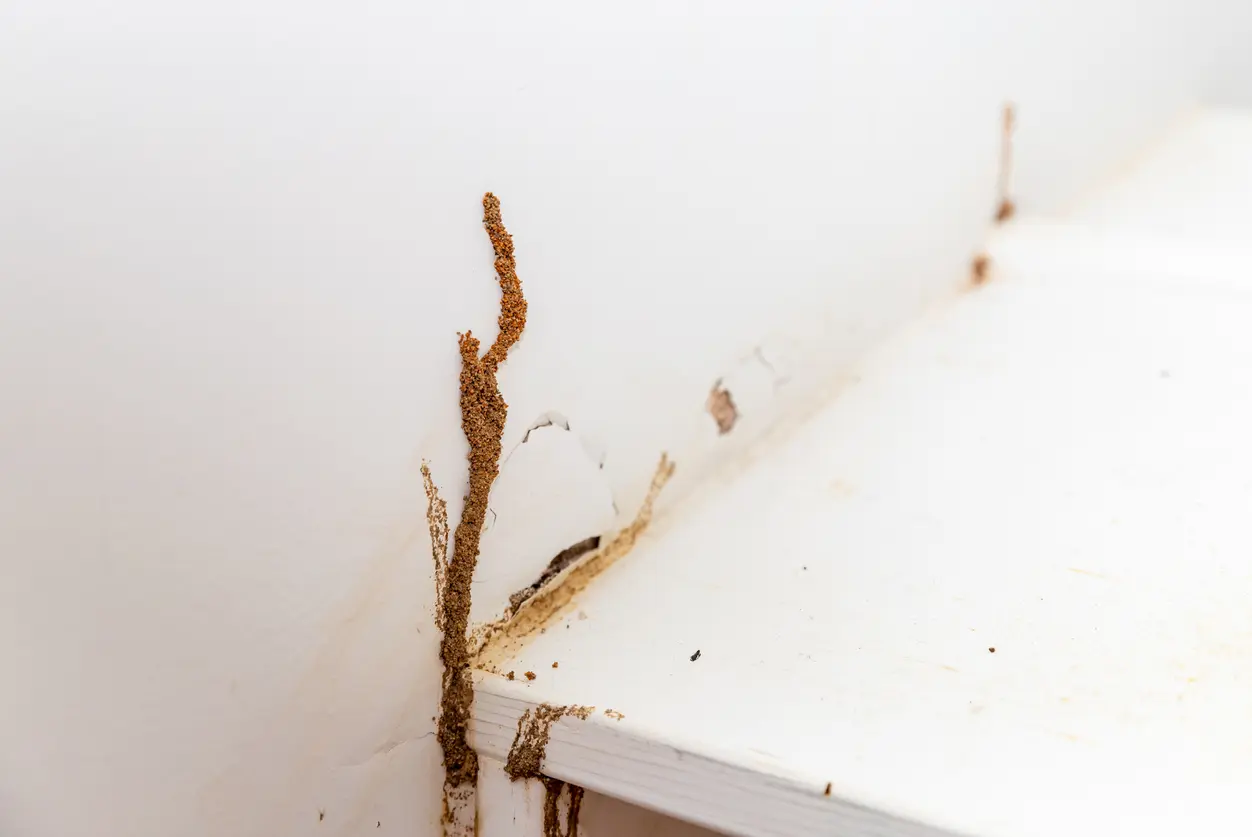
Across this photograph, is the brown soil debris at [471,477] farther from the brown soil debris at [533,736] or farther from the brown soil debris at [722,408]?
the brown soil debris at [722,408]

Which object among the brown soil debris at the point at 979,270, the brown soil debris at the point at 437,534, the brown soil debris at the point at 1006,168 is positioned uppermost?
the brown soil debris at the point at 1006,168

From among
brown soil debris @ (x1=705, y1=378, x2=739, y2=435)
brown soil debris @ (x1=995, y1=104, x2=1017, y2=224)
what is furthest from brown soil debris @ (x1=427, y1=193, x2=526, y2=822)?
brown soil debris @ (x1=995, y1=104, x2=1017, y2=224)

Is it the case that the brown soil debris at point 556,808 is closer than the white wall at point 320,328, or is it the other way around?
the white wall at point 320,328

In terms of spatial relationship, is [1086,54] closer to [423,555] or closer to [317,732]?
[423,555]

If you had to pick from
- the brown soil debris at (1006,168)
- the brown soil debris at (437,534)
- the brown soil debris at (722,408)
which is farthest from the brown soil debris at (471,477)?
the brown soil debris at (1006,168)

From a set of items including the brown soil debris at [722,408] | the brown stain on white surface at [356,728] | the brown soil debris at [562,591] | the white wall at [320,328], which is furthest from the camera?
the brown soil debris at [722,408]
